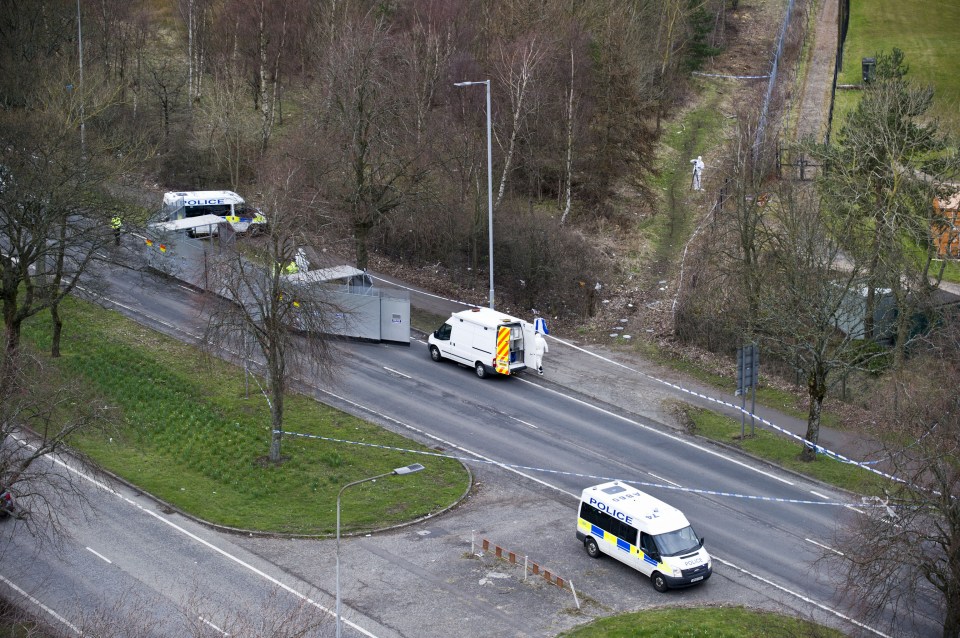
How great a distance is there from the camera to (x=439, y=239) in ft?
153

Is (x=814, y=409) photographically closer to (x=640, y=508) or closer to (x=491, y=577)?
(x=640, y=508)

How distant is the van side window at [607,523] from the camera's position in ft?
79.6

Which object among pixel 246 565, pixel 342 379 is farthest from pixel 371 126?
pixel 246 565

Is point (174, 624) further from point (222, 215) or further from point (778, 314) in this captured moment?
point (222, 215)

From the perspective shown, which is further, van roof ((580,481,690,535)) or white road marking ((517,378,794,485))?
white road marking ((517,378,794,485))

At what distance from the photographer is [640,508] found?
2458 centimetres

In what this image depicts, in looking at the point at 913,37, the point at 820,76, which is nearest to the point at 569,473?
the point at 820,76

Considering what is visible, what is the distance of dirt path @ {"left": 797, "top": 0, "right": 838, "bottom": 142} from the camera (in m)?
63.6

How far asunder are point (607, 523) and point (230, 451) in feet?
39.7

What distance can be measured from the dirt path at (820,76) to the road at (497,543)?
30380 mm

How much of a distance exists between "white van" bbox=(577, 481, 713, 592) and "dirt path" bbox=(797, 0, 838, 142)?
35.7 meters

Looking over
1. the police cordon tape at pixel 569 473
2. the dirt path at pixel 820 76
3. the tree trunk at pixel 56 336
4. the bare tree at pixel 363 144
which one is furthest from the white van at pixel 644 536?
the dirt path at pixel 820 76

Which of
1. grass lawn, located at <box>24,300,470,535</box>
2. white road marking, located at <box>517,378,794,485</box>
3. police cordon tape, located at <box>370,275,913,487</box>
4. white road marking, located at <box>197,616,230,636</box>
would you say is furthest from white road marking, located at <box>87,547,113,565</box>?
police cordon tape, located at <box>370,275,913,487</box>

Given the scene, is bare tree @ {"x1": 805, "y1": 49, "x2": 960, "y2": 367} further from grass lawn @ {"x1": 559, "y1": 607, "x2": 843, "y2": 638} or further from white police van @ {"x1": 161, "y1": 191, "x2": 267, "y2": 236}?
white police van @ {"x1": 161, "y1": 191, "x2": 267, "y2": 236}
